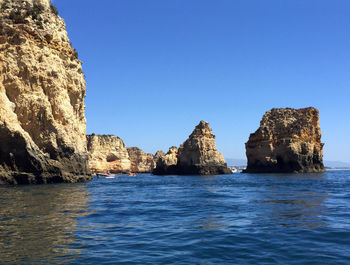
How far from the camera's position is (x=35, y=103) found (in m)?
35.0

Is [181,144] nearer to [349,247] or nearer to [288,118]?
[288,118]

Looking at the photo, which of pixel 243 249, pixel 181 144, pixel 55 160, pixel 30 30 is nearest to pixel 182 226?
pixel 243 249

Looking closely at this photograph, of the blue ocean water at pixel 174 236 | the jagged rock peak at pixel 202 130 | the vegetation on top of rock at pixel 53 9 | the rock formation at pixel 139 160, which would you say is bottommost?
the blue ocean water at pixel 174 236

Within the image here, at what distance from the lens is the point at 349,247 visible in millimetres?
8430

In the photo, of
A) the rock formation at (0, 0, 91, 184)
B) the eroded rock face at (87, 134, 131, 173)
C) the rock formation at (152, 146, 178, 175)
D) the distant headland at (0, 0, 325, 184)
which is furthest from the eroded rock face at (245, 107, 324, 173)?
the rock formation at (0, 0, 91, 184)

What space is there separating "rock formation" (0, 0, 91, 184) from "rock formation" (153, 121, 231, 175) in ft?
145

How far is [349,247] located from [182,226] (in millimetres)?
5206

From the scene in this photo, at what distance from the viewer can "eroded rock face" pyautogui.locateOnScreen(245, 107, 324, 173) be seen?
81.8 metres

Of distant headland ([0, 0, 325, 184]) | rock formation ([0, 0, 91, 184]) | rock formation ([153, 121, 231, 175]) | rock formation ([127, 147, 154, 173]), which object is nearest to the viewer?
rock formation ([0, 0, 91, 184])

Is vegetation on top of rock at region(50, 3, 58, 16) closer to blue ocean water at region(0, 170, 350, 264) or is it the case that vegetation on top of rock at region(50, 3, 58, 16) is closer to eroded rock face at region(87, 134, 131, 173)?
blue ocean water at region(0, 170, 350, 264)

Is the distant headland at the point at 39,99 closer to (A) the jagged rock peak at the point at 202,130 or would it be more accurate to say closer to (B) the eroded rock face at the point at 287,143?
(A) the jagged rock peak at the point at 202,130

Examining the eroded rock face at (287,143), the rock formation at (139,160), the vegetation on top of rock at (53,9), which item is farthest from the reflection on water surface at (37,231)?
the rock formation at (139,160)

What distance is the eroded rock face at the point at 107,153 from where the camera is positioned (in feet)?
374

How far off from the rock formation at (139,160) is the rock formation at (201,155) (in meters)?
57.2
